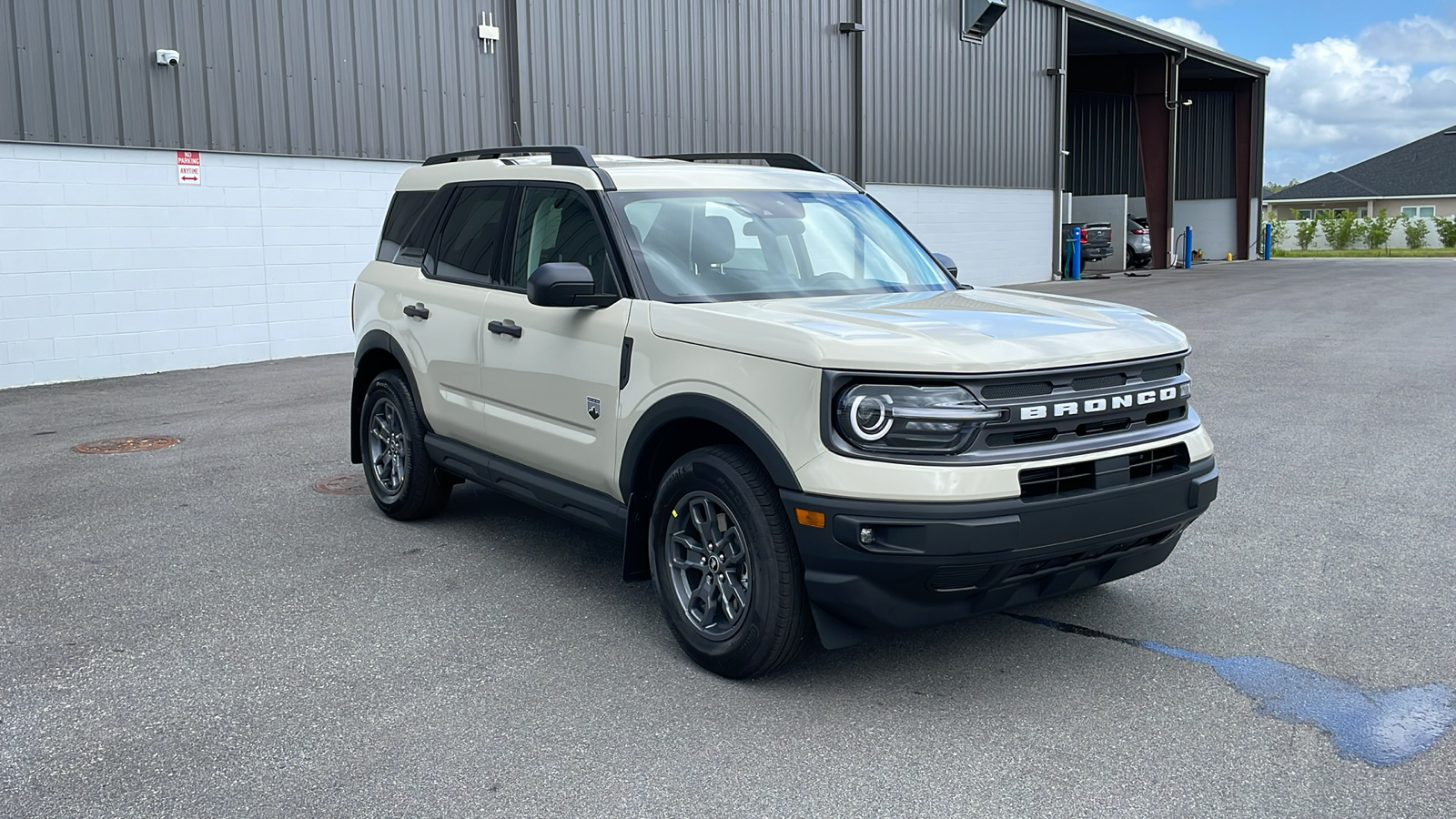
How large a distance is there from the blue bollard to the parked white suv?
29258 millimetres

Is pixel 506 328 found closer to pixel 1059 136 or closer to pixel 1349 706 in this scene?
pixel 1349 706

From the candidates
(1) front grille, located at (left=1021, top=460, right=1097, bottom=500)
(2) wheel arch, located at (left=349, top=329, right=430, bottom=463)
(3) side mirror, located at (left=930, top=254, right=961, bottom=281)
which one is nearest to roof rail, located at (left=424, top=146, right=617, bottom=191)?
(2) wheel arch, located at (left=349, top=329, right=430, bottom=463)

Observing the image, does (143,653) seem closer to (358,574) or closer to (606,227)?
(358,574)

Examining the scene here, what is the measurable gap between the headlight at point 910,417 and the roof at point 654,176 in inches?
70.0

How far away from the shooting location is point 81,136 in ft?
41.9

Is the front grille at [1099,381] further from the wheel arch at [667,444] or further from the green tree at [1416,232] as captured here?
the green tree at [1416,232]

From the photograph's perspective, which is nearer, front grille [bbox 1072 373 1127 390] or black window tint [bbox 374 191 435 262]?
front grille [bbox 1072 373 1127 390]

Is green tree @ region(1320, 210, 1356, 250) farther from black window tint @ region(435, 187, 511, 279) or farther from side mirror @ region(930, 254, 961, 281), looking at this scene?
black window tint @ region(435, 187, 511, 279)

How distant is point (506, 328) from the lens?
532 cm

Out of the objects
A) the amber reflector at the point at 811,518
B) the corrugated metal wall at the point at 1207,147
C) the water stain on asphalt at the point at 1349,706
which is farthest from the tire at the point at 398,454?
the corrugated metal wall at the point at 1207,147

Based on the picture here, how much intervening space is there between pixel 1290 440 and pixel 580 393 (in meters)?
5.92

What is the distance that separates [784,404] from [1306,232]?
215ft

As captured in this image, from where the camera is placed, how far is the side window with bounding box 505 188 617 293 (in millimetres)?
4957

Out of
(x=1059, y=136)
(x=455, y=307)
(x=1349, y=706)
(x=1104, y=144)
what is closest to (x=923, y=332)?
(x=1349, y=706)
